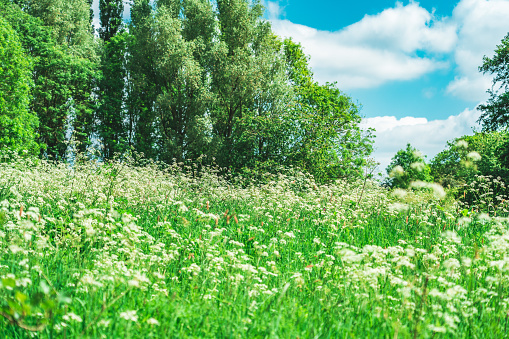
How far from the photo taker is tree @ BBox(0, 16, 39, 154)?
2108cm

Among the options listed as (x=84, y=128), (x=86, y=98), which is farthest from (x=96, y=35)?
(x=84, y=128)

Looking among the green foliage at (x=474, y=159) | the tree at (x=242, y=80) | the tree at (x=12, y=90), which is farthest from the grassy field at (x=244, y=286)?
the tree at (x=12, y=90)

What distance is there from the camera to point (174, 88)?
27.0 m

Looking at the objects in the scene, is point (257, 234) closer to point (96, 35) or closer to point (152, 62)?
point (152, 62)

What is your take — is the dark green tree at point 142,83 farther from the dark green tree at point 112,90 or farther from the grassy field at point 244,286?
the grassy field at point 244,286

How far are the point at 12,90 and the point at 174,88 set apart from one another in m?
10.4

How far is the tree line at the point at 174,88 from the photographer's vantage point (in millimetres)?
19656

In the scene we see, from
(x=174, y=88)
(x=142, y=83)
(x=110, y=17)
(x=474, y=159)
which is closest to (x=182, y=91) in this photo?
(x=174, y=88)

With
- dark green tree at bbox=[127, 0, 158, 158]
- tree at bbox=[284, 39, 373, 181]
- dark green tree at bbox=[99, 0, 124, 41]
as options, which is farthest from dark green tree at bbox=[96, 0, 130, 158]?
tree at bbox=[284, 39, 373, 181]

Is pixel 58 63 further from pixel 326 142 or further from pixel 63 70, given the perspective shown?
pixel 326 142

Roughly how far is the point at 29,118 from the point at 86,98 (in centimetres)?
1064

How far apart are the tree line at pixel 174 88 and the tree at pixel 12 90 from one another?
0.07 meters

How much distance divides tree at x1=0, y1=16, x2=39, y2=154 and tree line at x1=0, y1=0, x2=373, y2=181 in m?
0.07

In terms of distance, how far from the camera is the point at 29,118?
23.4 meters
